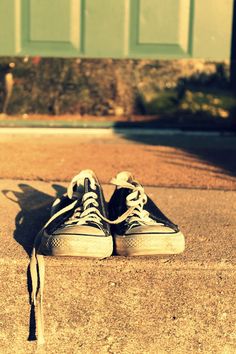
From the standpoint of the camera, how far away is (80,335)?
234 cm

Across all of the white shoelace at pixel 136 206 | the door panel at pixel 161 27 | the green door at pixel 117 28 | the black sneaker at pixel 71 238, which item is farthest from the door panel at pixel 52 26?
the black sneaker at pixel 71 238

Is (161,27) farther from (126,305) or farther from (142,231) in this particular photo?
(126,305)

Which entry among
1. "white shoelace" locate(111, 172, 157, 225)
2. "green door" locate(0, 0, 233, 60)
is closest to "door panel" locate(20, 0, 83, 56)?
"green door" locate(0, 0, 233, 60)

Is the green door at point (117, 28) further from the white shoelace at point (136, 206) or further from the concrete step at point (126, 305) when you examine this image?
the concrete step at point (126, 305)

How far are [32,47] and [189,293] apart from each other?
339 cm

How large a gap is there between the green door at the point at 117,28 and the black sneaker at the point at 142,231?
288cm

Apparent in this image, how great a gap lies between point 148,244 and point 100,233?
162mm

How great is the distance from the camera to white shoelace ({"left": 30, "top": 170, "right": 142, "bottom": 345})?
91.2 inches

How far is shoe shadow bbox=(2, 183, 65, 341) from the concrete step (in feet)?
0.10

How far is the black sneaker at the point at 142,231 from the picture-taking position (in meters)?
2.38

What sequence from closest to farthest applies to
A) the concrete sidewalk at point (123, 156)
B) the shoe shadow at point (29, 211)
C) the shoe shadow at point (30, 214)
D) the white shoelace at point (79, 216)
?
the white shoelace at point (79, 216), the shoe shadow at point (30, 214), the shoe shadow at point (29, 211), the concrete sidewalk at point (123, 156)

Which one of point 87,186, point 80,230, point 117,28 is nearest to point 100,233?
point 80,230

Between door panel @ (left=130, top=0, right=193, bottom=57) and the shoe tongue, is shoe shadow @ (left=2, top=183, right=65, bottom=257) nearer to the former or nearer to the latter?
the shoe tongue

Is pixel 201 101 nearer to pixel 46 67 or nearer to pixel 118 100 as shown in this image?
pixel 118 100
